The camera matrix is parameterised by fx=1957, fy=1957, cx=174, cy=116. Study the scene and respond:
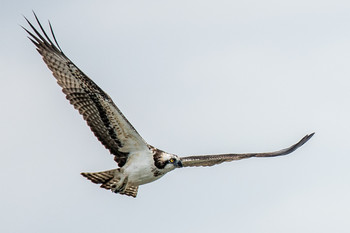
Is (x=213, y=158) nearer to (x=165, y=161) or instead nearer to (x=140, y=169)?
(x=165, y=161)

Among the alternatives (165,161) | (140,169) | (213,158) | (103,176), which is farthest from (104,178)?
(213,158)

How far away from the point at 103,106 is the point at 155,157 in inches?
58.1

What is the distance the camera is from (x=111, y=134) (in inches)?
1485

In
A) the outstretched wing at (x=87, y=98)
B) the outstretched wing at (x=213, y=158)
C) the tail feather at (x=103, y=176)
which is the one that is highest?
the outstretched wing at (x=87, y=98)

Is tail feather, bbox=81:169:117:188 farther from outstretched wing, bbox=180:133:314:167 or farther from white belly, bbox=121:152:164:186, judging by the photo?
outstretched wing, bbox=180:133:314:167

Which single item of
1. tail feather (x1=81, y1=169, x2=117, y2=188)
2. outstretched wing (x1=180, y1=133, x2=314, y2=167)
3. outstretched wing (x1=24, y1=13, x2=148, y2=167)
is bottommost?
outstretched wing (x1=180, y1=133, x2=314, y2=167)

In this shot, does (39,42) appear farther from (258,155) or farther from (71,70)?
(258,155)

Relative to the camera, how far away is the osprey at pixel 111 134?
37.3m

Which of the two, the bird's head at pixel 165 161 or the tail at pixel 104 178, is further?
the tail at pixel 104 178

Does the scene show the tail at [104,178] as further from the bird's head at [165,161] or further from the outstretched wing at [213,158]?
the outstretched wing at [213,158]

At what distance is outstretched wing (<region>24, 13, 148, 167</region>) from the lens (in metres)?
37.2

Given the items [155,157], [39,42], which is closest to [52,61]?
[39,42]

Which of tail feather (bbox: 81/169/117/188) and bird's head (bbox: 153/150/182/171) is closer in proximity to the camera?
bird's head (bbox: 153/150/182/171)

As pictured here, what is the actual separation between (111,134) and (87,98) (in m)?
0.89
